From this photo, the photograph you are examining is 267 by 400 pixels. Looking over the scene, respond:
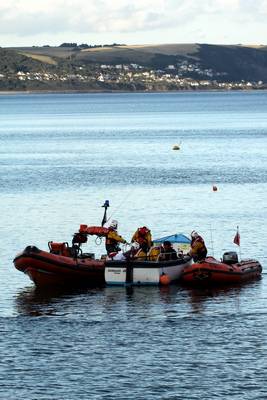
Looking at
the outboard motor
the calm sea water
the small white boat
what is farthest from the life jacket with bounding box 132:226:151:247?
the outboard motor

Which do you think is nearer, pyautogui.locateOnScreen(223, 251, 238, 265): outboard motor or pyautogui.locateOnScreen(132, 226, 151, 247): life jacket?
pyautogui.locateOnScreen(132, 226, 151, 247): life jacket

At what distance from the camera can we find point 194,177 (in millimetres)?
91375

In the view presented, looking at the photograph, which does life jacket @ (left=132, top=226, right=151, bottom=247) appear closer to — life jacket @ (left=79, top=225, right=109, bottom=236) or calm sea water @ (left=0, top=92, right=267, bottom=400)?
life jacket @ (left=79, top=225, right=109, bottom=236)

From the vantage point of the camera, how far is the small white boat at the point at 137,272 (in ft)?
149

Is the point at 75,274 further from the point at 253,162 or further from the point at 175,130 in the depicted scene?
the point at 175,130

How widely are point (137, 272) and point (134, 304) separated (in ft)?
9.91

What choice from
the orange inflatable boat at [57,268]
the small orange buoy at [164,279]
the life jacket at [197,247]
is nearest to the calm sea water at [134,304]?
the small orange buoy at [164,279]

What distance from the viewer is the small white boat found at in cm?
4556

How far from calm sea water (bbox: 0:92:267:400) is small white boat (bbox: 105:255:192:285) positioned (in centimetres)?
57

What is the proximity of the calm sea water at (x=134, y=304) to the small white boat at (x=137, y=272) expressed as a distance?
0.57 meters

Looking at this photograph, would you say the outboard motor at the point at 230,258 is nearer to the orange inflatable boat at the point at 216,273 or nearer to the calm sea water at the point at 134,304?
the orange inflatable boat at the point at 216,273

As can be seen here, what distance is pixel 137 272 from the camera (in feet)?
150

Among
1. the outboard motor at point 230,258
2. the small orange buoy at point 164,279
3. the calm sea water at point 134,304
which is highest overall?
the outboard motor at point 230,258

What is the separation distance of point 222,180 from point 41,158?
31.6 meters
